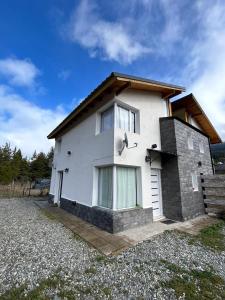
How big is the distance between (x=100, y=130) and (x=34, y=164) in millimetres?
37910

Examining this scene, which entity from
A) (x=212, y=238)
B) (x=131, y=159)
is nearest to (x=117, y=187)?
(x=131, y=159)

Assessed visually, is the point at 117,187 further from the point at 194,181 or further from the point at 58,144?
the point at 58,144

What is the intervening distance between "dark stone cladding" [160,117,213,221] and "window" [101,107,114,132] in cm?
314

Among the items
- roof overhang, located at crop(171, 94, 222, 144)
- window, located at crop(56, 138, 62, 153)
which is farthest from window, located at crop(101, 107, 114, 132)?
window, located at crop(56, 138, 62, 153)

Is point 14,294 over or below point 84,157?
below

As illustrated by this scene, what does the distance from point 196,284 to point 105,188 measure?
412cm

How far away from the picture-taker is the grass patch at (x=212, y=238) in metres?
4.61

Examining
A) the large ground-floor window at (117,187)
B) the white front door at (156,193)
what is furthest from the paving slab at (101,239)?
the white front door at (156,193)

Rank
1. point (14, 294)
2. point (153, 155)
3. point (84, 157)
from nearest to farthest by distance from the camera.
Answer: point (14, 294)
point (153, 155)
point (84, 157)

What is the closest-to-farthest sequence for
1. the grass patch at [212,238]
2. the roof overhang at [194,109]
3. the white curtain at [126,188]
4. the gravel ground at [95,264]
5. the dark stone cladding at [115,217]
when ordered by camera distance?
the gravel ground at [95,264], the grass patch at [212,238], the dark stone cladding at [115,217], the white curtain at [126,188], the roof overhang at [194,109]

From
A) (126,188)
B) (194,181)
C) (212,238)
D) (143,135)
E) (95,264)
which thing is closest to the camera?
(95,264)

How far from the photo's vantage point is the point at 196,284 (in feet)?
9.50

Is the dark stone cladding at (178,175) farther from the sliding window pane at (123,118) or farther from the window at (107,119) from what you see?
the window at (107,119)

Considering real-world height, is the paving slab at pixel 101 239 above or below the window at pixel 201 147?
below
